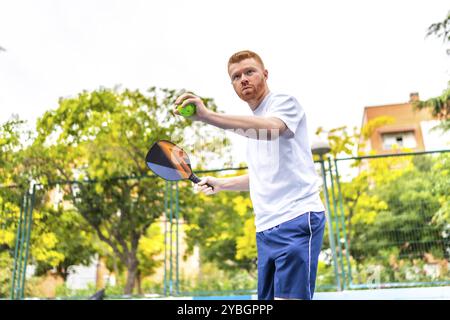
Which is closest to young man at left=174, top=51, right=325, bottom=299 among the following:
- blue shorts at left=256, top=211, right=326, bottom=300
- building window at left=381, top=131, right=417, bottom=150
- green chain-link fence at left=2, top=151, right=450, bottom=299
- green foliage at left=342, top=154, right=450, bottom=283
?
blue shorts at left=256, top=211, right=326, bottom=300

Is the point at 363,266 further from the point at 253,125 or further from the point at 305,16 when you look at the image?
the point at 253,125

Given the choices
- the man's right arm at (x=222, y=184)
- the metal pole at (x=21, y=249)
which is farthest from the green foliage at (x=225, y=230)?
the man's right arm at (x=222, y=184)

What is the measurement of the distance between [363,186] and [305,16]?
372 cm

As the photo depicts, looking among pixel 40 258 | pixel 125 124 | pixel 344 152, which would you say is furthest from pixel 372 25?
pixel 40 258

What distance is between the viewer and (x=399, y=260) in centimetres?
643

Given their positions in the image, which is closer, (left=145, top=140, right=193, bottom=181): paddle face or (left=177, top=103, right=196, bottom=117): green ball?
(left=177, top=103, right=196, bottom=117): green ball

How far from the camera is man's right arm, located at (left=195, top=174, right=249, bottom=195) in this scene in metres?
1.96

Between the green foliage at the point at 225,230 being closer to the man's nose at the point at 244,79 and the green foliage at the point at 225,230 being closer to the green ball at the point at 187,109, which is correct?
the man's nose at the point at 244,79

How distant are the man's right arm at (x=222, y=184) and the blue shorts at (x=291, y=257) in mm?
407

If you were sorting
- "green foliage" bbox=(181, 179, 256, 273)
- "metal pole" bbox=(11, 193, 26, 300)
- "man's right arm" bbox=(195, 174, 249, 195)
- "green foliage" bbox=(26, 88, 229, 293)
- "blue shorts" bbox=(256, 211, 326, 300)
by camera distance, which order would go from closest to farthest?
1. "blue shorts" bbox=(256, 211, 326, 300)
2. "man's right arm" bbox=(195, 174, 249, 195)
3. "metal pole" bbox=(11, 193, 26, 300)
4. "green foliage" bbox=(181, 179, 256, 273)
5. "green foliage" bbox=(26, 88, 229, 293)

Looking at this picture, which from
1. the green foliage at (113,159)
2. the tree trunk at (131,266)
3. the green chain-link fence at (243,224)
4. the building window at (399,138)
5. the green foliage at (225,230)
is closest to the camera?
the green chain-link fence at (243,224)

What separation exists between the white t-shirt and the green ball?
1.13 feet

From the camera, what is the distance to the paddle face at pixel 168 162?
2004 mm

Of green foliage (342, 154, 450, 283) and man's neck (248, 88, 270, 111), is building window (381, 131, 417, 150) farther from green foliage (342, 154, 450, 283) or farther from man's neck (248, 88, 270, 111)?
man's neck (248, 88, 270, 111)
